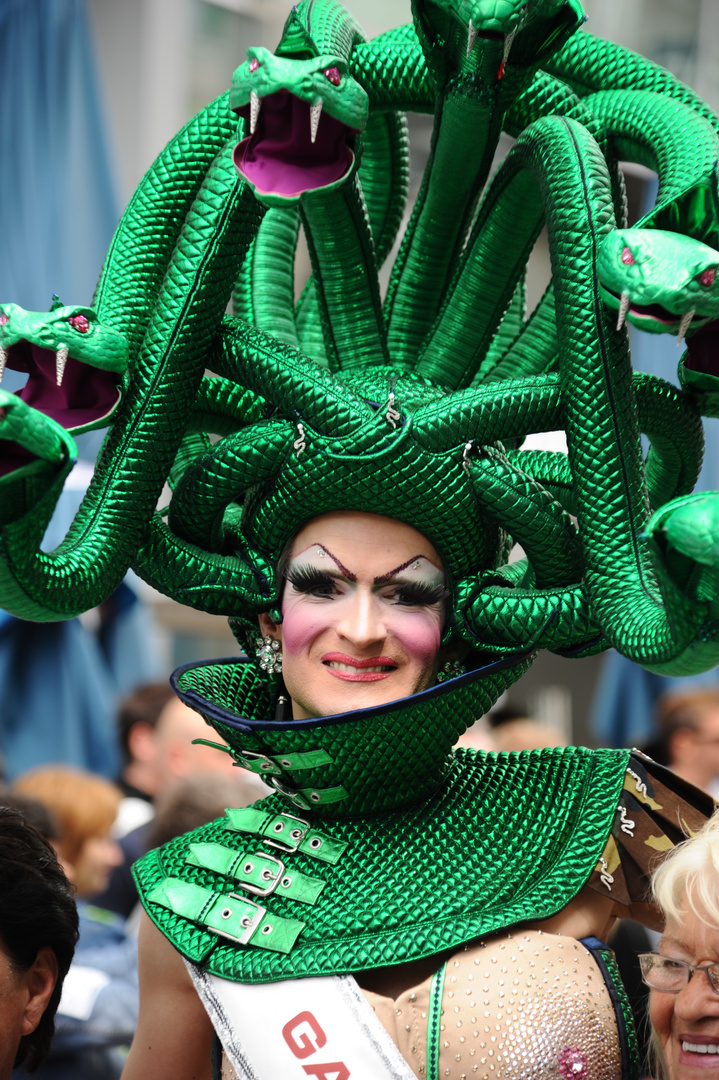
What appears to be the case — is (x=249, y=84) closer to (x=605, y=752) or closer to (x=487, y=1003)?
(x=605, y=752)

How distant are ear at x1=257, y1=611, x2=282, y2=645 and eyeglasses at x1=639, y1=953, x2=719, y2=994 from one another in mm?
698

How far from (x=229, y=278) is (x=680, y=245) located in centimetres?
67

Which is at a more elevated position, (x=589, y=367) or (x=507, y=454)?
(x=589, y=367)

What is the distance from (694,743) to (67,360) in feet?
9.93

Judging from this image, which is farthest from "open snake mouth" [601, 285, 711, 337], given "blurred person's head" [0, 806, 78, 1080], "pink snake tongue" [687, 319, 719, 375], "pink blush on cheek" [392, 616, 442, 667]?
"blurred person's head" [0, 806, 78, 1080]

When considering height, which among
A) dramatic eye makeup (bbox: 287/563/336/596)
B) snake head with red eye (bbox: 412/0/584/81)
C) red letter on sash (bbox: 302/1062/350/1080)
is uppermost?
snake head with red eye (bbox: 412/0/584/81)

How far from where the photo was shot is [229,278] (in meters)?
2.02

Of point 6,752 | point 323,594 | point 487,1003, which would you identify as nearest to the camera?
point 487,1003

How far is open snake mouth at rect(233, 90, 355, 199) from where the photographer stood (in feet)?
5.76

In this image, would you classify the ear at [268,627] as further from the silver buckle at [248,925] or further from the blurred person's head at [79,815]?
the blurred person's head at [79,815]

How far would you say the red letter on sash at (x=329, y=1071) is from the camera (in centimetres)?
186

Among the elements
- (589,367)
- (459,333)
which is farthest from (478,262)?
(589,367)

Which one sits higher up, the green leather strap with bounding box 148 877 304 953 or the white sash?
the green leather strap with bounding box 148 877 304 953

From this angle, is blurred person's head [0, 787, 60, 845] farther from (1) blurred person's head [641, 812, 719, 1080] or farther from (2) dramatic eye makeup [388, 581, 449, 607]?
(1) blurred person's head [641, 812, 719, 1080]
